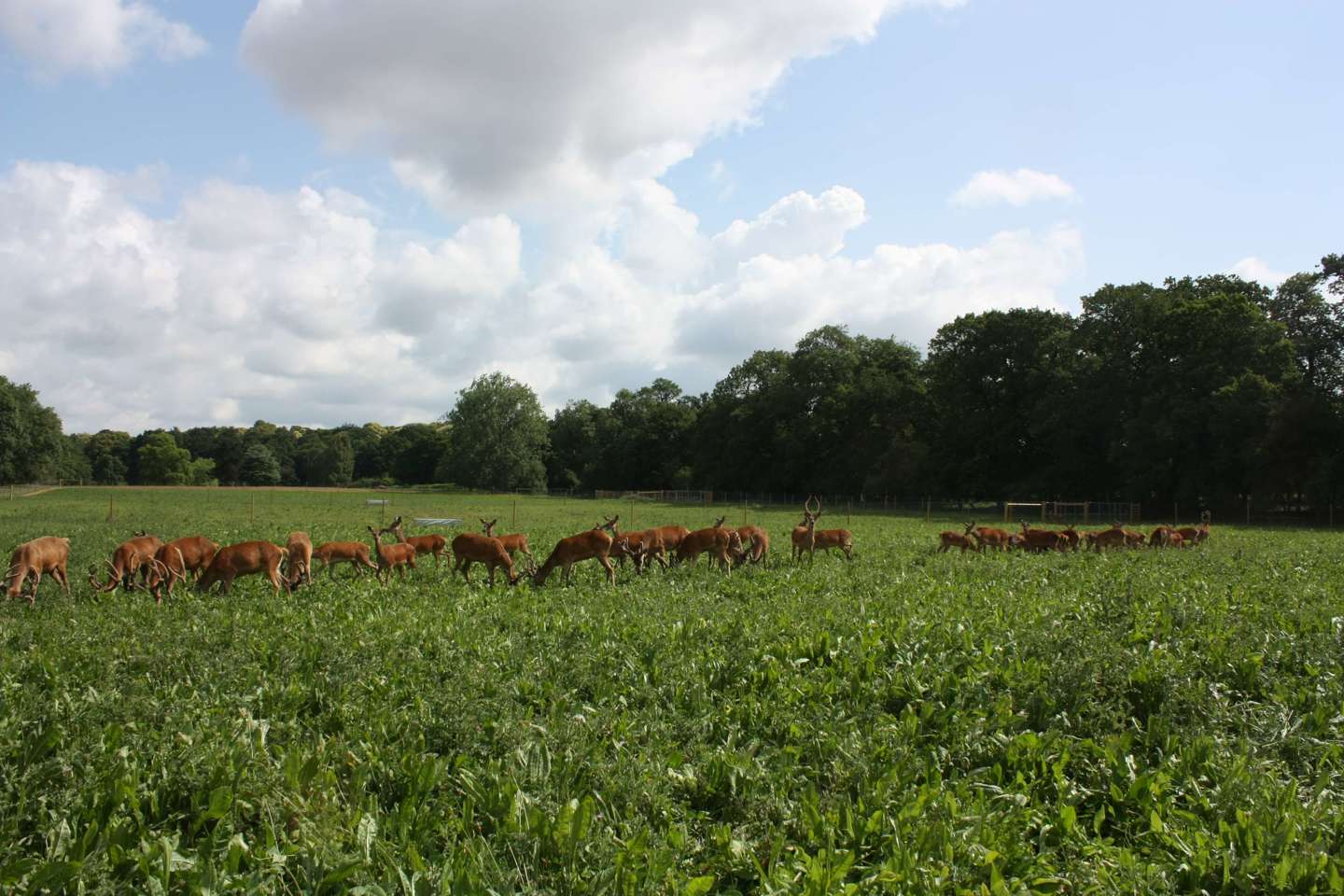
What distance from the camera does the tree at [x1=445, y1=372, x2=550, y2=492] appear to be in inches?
4094

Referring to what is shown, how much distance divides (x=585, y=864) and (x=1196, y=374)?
2120 inches

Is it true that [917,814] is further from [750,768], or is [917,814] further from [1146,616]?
[1146,616]

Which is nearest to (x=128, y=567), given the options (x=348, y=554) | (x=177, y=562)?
(x=177, y=562)

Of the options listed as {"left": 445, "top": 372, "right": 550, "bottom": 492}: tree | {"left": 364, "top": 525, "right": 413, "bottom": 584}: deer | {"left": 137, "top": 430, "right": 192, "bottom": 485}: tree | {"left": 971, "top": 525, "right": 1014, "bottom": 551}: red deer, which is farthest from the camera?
{"left": 137, "top": 430, "right": 192, "bottom": 485}: tree

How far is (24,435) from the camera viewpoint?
90.1 meters

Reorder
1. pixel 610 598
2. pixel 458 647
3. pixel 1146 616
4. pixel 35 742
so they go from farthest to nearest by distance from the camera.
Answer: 1. pixel 610 598
2. pixel 1146 616
3. pixel 458 647
4. pixel 35 742

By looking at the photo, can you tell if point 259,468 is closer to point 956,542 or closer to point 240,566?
point 956,542

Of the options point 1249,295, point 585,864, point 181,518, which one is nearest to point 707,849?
point 585,864

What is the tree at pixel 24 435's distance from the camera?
8856 centimetres

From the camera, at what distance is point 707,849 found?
4980 millimetres

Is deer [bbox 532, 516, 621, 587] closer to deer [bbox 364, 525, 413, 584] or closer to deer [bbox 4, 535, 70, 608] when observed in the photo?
deer [bbox 364, 525, 413, 584]

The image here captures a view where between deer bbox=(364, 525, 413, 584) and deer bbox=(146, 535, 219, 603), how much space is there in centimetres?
271

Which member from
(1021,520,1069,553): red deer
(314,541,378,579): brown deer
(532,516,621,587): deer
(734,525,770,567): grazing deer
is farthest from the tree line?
(314,541,378,579): brown deer

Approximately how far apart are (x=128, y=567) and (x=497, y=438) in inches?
3648
